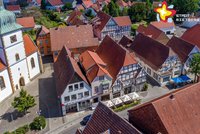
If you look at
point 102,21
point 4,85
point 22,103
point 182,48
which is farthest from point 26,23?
point 182,48

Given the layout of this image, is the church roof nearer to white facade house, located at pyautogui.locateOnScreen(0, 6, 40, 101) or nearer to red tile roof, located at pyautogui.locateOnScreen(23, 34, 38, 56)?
white facade house, located at pyautogui.locateOnScreen(0, 6, 40, 101)

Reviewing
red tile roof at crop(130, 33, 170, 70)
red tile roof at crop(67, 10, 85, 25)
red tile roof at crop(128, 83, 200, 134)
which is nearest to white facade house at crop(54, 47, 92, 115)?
red tile roof at crop(128, 83, 200, 134)

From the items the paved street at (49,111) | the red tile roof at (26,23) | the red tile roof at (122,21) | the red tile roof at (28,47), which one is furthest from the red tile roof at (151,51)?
the red tile roof at (26,23)

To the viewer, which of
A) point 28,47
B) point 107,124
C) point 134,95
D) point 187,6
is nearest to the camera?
point 107,124

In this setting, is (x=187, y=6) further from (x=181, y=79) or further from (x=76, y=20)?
(x=181, y=79)

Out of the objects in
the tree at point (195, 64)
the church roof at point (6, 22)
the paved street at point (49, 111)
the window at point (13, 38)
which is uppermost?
the church roof at point (6, 22)

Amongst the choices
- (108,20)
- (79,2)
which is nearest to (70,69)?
(108,20)

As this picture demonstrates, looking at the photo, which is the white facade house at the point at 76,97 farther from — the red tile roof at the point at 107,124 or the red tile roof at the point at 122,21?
the red tile roof at the point at 122,21
